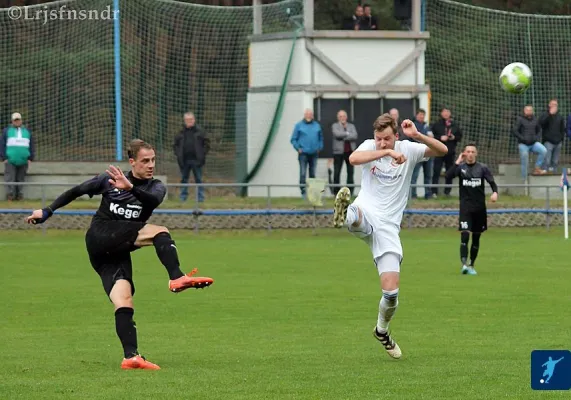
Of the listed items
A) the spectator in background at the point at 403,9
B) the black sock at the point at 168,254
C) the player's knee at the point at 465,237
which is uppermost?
the spectator in background at the point at 403,9

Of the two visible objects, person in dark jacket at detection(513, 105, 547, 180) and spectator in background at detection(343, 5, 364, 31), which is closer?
person in dark jacket at detection(513, 105, 547, 180)

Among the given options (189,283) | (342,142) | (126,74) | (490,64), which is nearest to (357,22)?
(342,142)

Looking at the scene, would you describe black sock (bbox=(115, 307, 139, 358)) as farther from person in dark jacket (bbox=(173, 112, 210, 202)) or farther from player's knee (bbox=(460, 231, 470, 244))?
person in dark jacket (bbox=(173, 112, 210, 202))

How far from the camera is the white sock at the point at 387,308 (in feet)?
34.6

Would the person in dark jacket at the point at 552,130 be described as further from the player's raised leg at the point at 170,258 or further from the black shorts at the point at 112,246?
the player's raised leg at the point at 170,258

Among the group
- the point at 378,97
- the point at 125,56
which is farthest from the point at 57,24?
the point at 378,97

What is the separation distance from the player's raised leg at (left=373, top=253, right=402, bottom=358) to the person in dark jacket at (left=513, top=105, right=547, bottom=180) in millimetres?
18391

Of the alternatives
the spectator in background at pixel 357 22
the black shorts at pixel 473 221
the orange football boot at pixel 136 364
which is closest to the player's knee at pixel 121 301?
the orange football boot at pixel 136 364

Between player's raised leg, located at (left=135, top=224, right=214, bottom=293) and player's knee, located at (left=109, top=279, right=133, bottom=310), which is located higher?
player's raised leg, located at (left=135, top=224, right=214, bottom=293)

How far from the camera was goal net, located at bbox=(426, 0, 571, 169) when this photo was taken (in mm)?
32844

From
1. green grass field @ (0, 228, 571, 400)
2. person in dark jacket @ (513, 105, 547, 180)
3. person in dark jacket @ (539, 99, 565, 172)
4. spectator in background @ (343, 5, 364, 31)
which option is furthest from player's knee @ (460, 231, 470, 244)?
spectator in background @ (343, 5, 364, 31)

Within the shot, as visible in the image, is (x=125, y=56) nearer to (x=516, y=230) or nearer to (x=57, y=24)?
(x=57, y=24)

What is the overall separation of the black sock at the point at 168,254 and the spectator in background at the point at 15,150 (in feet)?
55.6

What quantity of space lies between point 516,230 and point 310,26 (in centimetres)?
663
